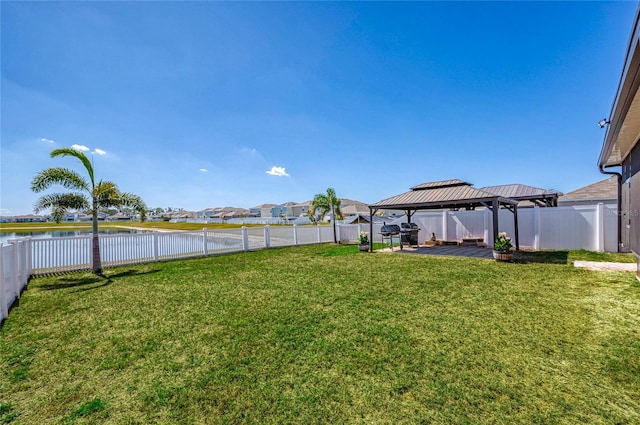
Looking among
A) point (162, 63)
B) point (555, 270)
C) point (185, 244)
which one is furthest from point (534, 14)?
point (185, 244)

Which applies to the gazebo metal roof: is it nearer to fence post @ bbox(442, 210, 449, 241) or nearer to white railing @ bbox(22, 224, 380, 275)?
fence post @ bbox(442, 210, 449, 241)

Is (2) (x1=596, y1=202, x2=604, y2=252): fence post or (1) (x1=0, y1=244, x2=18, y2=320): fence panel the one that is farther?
(2) (x1=596, y1=202, x2=604, y2=252): fence post

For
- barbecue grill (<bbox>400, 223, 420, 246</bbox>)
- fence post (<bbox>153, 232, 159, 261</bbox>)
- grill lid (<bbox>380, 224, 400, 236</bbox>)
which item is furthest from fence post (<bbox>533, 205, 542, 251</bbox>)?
fence post (<bbox>153, 232, 159, 261</bbox>)

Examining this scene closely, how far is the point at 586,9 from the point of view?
7.70m

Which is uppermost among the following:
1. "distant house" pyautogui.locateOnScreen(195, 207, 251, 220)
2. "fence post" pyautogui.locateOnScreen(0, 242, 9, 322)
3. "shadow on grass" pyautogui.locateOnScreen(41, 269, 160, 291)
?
"distant house" pyautogui.locateOnScreen(195, 207, 251, 220)

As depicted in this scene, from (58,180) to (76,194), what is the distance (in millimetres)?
602

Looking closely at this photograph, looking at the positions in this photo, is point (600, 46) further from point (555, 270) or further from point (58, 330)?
point (58, 330)

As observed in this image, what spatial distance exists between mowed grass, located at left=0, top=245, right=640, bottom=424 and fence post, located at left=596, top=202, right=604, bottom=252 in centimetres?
499

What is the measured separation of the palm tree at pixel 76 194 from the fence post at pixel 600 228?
56.2 ft

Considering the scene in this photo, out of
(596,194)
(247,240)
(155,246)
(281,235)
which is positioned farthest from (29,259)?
(596,194)

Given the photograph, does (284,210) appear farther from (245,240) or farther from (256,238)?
(245,240)

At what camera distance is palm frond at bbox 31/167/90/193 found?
8039mm

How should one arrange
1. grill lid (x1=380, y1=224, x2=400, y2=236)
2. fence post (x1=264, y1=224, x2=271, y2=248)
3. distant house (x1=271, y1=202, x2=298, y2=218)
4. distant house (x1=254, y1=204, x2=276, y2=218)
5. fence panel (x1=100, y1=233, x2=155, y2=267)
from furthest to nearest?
distant house (x1=254, y1=204, x2=276, y2=218) < distant house (x1=271, y1=202, x2=298, y2=218) < fence post (x1=264, y1=224, x2=271, y2=248) < grill lid (x1=380, y1=224, x2=400, y2=236) < fence panel (x1=100, y1=233, x2=155, y2=267)

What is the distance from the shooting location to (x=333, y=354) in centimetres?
292
